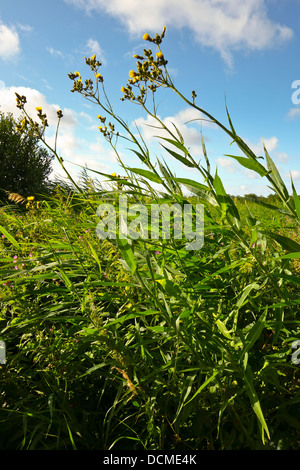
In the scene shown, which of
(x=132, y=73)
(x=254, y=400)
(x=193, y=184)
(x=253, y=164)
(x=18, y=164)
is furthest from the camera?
(x=18, y=164)

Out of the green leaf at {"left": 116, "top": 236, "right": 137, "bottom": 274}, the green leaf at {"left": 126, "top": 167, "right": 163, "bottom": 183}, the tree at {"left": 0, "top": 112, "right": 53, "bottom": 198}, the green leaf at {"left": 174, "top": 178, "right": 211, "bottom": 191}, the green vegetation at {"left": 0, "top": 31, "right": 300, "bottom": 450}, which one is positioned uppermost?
the tree at {"left": 0, "top": 112, "right": 53, "bottom": 198}

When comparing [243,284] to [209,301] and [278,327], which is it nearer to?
[209,301]

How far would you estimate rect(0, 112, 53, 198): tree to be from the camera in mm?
10523

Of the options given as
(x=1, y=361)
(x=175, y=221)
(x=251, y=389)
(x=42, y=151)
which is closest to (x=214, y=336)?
(x=251, y=389)

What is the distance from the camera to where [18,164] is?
10.7 m

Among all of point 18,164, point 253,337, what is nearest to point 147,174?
point 253,337

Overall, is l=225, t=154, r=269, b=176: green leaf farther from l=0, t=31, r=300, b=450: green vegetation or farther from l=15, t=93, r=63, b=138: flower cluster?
l=15, t=93, r=63, b=138: flower cluster

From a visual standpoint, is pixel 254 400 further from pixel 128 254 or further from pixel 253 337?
pixel 128 254

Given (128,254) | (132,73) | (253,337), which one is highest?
(132,73)

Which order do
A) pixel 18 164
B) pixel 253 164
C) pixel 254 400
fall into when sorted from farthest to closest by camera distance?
pixel 18 164
pixel 253 164
pixel 254 400

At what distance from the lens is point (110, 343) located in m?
1.02

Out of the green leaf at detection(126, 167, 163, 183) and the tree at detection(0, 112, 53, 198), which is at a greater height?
the tree at detection(0, 112, 53, 198)

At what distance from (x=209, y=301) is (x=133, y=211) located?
464 mm

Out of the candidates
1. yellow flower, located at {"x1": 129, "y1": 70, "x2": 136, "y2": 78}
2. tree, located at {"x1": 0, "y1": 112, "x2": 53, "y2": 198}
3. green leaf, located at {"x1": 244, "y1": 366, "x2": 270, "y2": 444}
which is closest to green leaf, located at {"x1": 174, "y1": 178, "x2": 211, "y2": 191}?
green leaf, located at {"x1": 244, "y1": 366, "x2": 270, "y2": 444}
